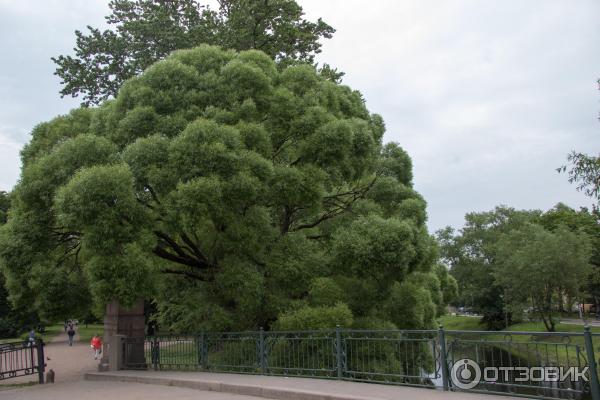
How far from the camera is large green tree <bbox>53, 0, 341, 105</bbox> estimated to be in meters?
22.5

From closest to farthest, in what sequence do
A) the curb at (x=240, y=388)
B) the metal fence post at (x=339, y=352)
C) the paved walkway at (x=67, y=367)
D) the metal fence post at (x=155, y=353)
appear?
the curb at (x=240, y=388) → the metal fence post at (x=339, y=352) → the metal fence post at (x=155, y=353) → the paved walkway at (x=67, y=367)

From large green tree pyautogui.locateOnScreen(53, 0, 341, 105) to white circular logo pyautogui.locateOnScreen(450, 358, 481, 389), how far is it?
16.3 m

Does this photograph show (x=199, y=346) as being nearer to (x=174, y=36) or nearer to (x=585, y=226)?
(x=174, y=36)

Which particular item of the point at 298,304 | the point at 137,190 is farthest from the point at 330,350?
the point at 137,190

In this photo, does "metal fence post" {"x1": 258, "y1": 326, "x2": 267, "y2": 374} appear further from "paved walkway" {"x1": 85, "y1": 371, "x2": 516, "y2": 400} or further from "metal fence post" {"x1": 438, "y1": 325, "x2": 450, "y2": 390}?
"metal fence post" {"x1": 438, "y1": 325, "x2": 450, "y2": 390}

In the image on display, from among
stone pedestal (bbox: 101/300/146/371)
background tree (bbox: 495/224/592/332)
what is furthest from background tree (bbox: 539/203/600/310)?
stone pedestal (bbox: 101/300/146/371)

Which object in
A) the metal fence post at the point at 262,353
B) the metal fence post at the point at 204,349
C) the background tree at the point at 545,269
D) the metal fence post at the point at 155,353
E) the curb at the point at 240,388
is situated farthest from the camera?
the background tree at the point at 545,269

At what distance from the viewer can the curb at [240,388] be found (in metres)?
8.55

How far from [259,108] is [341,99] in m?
3.20

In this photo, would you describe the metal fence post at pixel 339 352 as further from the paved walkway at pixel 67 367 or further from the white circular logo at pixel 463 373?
the paved walkway at pixel 67 367

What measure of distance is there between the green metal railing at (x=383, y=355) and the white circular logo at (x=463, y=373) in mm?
38

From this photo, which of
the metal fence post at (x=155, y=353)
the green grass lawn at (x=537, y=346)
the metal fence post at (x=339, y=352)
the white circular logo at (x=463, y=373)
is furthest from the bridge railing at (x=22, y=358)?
the green grass lawn at (x=537, y=346)

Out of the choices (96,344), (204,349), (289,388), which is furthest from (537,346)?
(96,344)

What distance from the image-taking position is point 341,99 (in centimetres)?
1619
